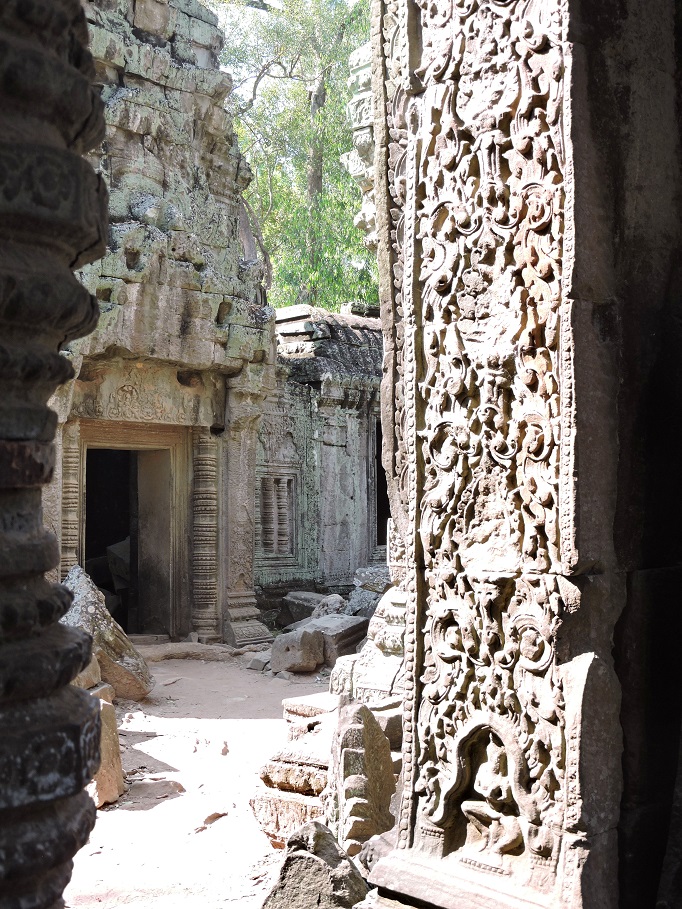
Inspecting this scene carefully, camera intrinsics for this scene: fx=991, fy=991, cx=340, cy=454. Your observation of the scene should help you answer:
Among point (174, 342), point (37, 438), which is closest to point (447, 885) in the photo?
point (37, 438)

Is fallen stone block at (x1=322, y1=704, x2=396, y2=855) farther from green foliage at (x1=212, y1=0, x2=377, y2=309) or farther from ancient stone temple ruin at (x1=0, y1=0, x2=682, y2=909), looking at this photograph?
green foliage at (x1=212, y1=0, x2=377, y2=309)

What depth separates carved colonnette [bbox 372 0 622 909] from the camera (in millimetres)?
2773

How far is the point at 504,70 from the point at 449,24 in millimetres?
326

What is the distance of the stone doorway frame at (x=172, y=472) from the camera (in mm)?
10141

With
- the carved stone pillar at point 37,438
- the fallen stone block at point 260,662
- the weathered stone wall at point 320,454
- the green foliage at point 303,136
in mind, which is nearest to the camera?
the carved stone pillar at point 37,438

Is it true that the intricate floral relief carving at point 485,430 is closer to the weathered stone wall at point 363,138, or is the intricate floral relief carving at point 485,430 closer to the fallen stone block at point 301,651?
the weathered stone wall at point 363,138

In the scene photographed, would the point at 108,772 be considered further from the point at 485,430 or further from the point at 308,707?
the point at 485,430

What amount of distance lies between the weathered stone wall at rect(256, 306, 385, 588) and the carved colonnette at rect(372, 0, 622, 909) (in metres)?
9.10

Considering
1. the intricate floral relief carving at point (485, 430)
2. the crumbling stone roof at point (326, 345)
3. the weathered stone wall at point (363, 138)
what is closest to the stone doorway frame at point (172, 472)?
the crumbling stone roof at point (326, 345)

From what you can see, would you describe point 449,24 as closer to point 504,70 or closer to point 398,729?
point 504,70

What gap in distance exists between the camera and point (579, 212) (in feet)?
9.12

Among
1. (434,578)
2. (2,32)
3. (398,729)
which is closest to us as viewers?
(2,32)

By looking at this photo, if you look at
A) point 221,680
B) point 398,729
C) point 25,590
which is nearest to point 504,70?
point 25,590

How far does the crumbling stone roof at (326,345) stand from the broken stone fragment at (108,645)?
5.77 m
